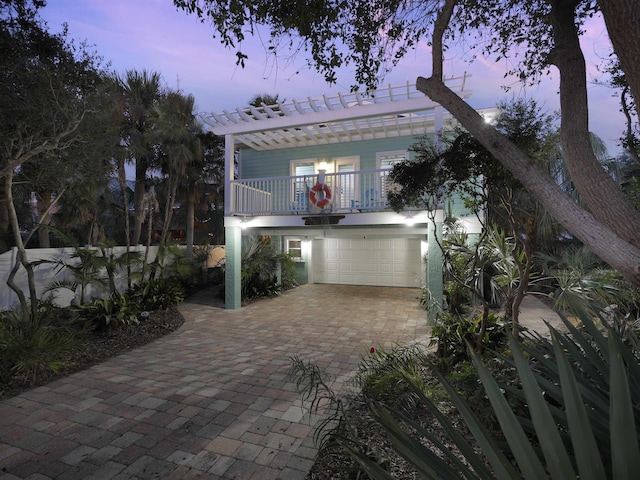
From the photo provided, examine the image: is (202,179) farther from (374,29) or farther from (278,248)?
(374,29)

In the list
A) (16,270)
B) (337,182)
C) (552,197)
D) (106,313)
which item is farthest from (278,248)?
(552,197)

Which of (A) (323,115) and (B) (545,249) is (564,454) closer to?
(A) (323,115)

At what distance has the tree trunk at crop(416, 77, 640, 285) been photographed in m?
2.26

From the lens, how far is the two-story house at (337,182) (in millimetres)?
7961

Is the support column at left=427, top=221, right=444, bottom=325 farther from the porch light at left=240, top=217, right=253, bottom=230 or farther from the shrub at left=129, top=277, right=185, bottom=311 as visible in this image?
the shrub at left=129, top=277, right=185, bottom=311

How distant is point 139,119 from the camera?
10.6 metres

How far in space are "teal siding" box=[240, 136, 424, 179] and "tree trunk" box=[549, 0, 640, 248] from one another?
6.93 m

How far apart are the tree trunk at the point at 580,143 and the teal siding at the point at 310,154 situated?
22.7 feet

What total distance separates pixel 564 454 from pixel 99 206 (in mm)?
15994

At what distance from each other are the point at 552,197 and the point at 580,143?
0.47 m

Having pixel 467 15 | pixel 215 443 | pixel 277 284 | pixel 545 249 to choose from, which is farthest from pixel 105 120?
pixel 545 249

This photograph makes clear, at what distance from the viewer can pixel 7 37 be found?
4277 millimetres

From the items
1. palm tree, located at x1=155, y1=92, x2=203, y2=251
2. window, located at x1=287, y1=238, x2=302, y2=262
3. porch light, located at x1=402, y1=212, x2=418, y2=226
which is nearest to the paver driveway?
porch light, located at x1=402, y1=212, x2=418, y2=226

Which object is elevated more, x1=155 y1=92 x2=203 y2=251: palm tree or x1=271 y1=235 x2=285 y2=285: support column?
x1=155 y1=92 x2=203 y2=251: palm tree
